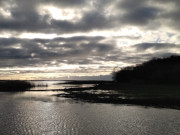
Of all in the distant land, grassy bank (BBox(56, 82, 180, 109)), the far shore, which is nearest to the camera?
grassy bank (BBox(56, 82, 180, 109))

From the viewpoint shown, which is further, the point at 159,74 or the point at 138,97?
the point at 159,74

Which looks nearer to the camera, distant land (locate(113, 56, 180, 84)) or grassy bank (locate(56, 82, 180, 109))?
grassy bank (locate(56, 82, 180, 109))

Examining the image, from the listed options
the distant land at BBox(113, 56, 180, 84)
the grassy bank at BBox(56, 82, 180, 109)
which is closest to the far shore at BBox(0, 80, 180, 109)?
the grassy bank at BBox(56, 82, 180, 109)

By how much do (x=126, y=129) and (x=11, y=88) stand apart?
188 ft

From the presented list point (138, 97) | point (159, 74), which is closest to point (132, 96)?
point (138, 97)

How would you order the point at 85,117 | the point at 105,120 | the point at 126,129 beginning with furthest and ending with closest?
the point at 85,117 → the point at 105,120 → the point at 126,129

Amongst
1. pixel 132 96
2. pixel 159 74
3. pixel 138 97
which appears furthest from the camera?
pixel 159 74

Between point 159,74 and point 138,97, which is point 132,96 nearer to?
→ point 138,97

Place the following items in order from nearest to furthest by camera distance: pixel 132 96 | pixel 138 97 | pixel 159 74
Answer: pixel 138 97, pixel 132 96, pixel 159 74

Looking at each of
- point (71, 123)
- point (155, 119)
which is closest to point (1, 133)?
point (71, 123)

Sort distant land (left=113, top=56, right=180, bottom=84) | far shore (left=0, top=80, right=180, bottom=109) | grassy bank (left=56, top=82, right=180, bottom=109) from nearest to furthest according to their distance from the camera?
grassy bank (left=56, top=82, right=180, bottom=109), far shore (left=0, top=80, right=180, bottom=109), distant land (left=113, top=56, right=180, bottom=84)

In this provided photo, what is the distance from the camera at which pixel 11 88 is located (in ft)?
213

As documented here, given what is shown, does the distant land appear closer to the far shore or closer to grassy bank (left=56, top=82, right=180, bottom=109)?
the far shore

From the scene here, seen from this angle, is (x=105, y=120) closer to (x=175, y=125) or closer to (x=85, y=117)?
(x=85, y=117)
